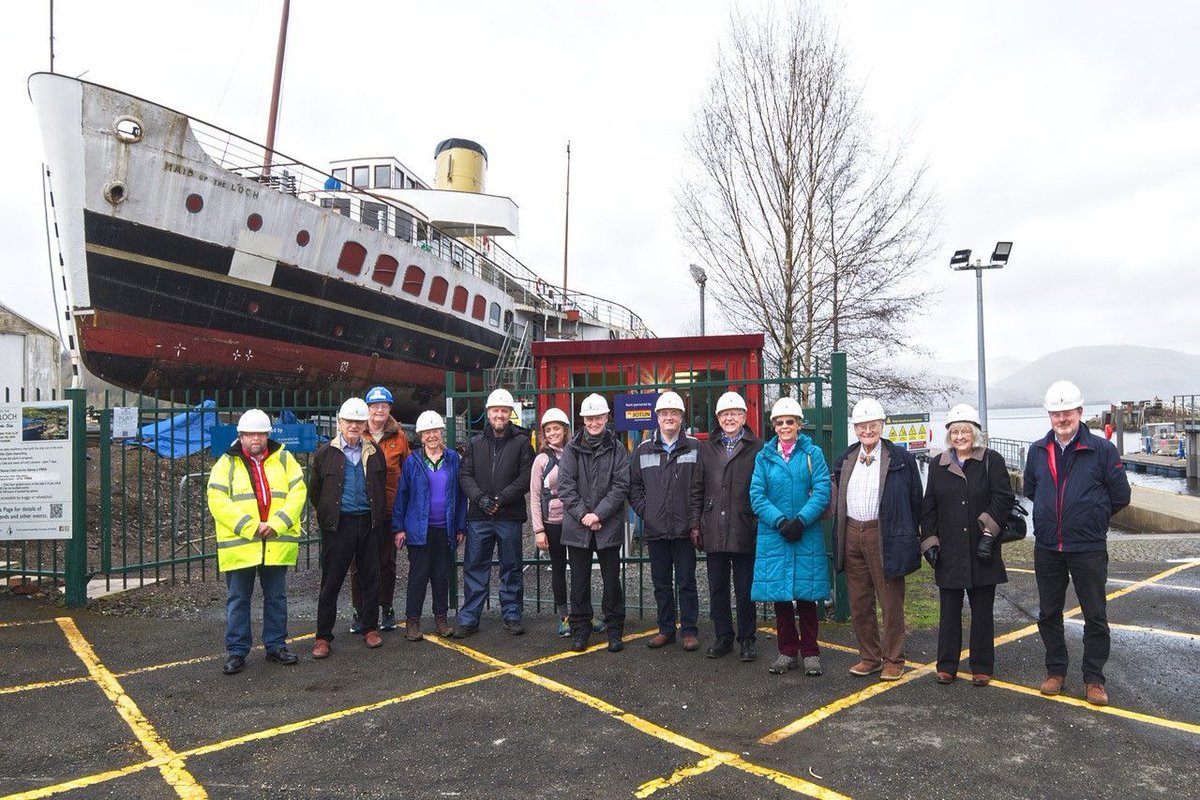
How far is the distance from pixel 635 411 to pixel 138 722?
457cm

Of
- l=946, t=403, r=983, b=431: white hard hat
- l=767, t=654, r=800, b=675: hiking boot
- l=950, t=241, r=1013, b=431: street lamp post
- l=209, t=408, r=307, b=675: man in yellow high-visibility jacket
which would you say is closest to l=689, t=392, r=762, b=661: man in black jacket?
l=767, t=654, r=800, b=675: hiking boot

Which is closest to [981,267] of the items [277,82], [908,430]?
[908,430]

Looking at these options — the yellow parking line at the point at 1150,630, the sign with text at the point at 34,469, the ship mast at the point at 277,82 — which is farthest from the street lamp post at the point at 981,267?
the ship mast at the point at 277,82

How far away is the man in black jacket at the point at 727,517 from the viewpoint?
5.53 m

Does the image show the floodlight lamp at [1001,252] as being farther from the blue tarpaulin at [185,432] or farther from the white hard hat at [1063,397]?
the blue tarpaulin at [185,432]

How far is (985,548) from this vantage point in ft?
16.0

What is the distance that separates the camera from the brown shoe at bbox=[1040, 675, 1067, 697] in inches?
189

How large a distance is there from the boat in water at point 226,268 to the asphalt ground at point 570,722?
6.33 metres

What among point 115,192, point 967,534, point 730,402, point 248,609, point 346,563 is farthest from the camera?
point 115,192

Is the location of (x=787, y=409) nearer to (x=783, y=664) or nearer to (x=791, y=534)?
(x=791, y=534)

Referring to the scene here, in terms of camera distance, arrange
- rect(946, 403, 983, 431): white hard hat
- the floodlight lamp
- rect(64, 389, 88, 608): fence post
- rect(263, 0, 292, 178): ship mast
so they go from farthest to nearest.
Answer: rect(263, 0, 292, 178): ship mast
the floodlight lamp
rect(64, 389, 88, 608): fence post
rect(946, 403, 983, 431): white hard hat

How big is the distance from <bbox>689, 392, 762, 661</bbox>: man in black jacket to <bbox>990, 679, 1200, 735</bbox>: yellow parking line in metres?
1.75

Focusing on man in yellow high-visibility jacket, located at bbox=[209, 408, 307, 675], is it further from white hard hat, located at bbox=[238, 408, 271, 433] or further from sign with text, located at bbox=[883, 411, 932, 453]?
sign with text, located at bbox=[883, 411, 932, 453]

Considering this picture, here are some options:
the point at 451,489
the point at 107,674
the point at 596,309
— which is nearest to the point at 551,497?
the point at 451,489
